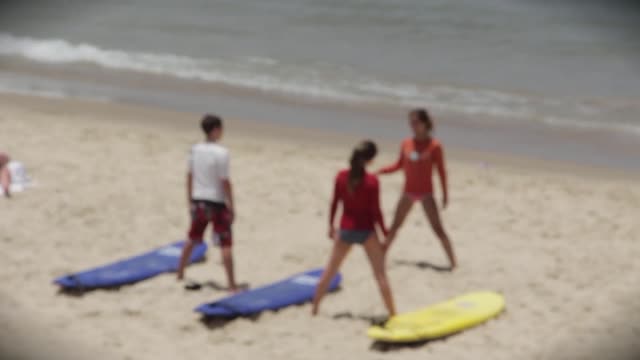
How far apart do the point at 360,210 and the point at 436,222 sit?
1884 mm

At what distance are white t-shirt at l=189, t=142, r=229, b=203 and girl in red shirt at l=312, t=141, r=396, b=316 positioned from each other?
1047mm

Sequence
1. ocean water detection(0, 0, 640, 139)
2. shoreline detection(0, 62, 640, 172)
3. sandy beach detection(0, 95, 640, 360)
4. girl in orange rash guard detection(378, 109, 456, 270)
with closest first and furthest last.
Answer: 1. sandy beach detection(0, 95, 640, 360)
2. girl in orange rash guard detection(378, 109, 456, 270)
3. shoreline detection(0, 62, 640, 172)
4. ocean water detection(0, 0, 640, 139)

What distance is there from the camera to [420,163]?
32.2 ft

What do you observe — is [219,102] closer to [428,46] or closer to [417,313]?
[428,46]

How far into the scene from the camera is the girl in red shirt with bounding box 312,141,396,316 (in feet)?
27.3

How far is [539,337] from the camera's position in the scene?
29.0 ft

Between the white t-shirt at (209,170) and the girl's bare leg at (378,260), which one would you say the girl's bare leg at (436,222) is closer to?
the girl's bare leg at (378,260)

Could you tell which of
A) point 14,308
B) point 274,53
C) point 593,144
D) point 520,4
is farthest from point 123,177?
point 520,4

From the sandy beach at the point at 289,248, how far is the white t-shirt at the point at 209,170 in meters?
1.03

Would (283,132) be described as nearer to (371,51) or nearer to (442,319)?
(442,319)

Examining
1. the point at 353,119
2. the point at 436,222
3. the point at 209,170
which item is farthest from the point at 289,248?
the point at 353,119

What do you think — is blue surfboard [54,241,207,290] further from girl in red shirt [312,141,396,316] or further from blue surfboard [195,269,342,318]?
girl in red shirt [312,141,396,316]

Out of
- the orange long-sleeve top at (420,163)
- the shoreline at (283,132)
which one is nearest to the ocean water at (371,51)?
the shoreline at (283,132)

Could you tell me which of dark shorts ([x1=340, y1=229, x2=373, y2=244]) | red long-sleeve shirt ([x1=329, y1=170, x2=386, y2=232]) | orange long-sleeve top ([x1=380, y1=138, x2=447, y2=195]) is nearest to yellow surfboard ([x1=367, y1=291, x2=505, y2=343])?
dark shorts ([x1=340, y1=229, x2=373, y2=244])
